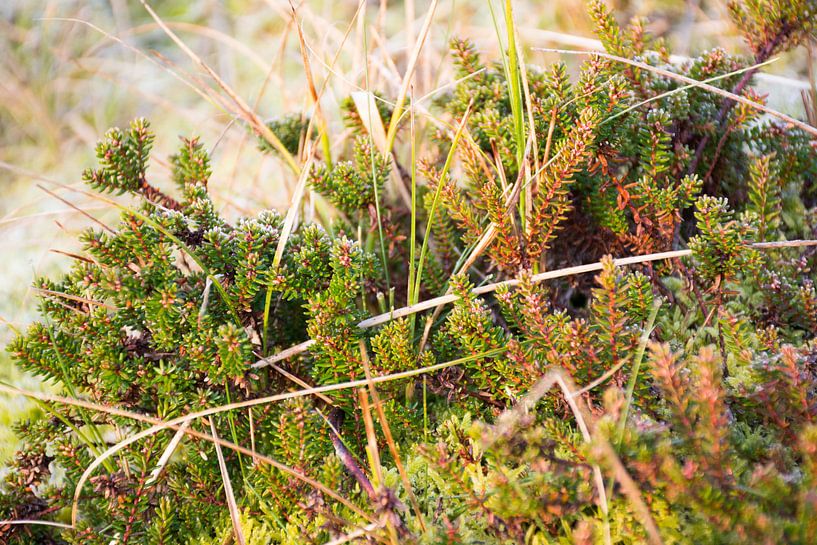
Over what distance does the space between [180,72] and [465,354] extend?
2.78 metres

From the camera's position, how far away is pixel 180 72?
353cm

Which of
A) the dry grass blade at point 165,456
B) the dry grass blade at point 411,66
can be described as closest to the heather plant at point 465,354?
the dry grass blade at point 165,456

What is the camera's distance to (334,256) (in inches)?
66.3

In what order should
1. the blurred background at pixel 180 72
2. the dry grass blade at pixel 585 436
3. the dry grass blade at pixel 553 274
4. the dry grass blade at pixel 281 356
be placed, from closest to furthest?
the dry grass blade at pixel 585 436 → the dry grass blade at pixel 553 274 → the dry grass blade at pixel 281 356 → the blurred background at pixel 180 72

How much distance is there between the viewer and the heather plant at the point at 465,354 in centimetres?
136

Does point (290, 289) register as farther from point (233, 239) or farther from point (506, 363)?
point (506, 363)

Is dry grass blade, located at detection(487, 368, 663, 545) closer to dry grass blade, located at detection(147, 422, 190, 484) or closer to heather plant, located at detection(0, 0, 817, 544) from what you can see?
heather plant, located at detection(0, 0, 817, 544)

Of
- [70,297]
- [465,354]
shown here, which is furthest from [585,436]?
[70,297]

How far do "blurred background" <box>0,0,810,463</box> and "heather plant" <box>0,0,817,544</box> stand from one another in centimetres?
108

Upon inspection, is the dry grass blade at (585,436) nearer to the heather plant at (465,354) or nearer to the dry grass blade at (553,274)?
the heather plant at (465,354)

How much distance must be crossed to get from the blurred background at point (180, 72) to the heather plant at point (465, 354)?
3.54 feet

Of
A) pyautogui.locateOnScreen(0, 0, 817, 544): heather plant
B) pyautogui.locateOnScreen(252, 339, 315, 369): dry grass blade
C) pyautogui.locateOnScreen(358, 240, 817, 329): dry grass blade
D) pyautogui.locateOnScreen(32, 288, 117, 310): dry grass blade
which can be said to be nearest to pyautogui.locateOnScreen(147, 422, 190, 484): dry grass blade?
pyautogui.locateOnScreen(0, 0, 817, 544): heather plant

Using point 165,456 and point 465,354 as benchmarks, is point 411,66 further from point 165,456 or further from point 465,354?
point 165,456

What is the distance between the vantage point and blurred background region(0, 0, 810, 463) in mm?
3383
